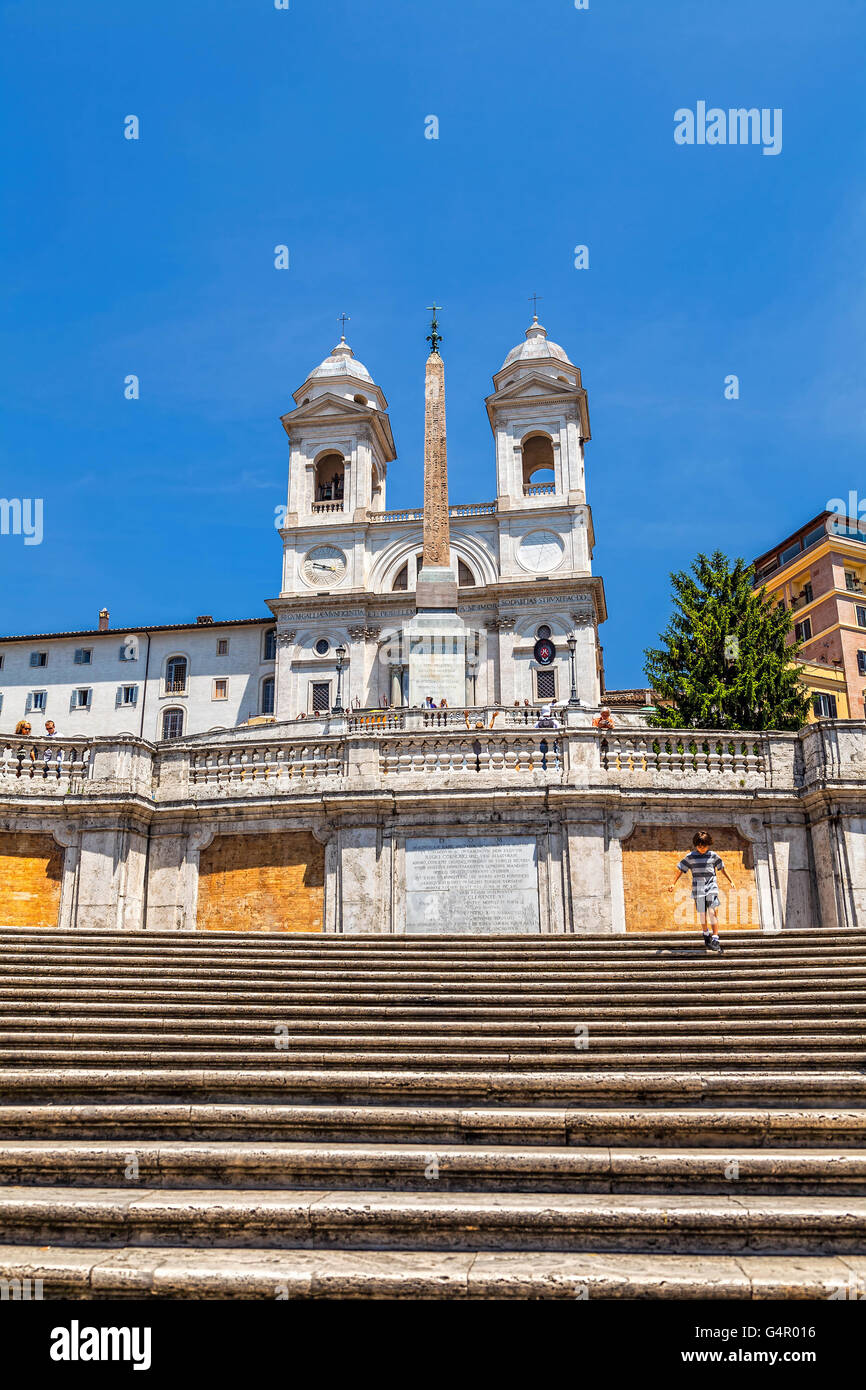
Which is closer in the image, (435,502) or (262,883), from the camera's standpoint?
(262,883)

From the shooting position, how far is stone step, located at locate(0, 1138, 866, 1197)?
22.4ft

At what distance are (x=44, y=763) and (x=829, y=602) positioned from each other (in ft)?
162

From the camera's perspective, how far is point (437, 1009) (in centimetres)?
1028

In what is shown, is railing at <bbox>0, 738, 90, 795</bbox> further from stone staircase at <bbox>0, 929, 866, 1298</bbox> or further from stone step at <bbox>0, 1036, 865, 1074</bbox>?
stone step at <bbox>0, 1036, 865, 1074</bbox>

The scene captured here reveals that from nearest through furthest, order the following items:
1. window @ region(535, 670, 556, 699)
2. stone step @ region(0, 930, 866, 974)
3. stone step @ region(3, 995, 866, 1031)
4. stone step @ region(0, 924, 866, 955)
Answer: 1. stone step @ region(3, 995, 866, 1031)
2. stone step @ region(0, 930, 866, 974)
3. stone step @ region(0, 924, 866, 955)
4. window @ region(535, 670, 556, 699)

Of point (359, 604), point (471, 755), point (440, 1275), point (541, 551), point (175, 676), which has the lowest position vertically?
point (440, 1275)

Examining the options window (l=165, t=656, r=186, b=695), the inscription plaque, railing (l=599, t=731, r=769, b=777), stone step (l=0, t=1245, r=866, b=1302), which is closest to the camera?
stone step (l=0, t=1245, r=866, b=1302)

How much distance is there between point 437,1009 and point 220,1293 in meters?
4.62

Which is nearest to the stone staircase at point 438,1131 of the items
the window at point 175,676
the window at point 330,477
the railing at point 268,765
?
the railing at point 268,765

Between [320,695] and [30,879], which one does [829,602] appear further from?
[30,879]

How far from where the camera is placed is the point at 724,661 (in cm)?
3219

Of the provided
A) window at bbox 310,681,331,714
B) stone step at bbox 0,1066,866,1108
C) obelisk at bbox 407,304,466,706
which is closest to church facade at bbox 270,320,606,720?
window at bbox 310,681,331,714

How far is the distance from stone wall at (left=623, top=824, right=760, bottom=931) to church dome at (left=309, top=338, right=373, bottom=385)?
5077cm

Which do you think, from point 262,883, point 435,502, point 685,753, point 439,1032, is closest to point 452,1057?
point 439,1032
